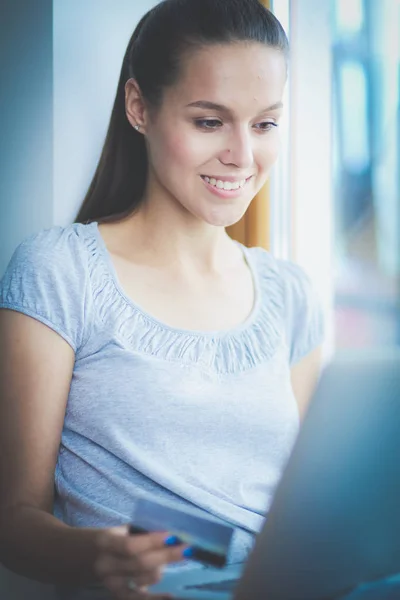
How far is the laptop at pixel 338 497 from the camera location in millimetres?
530

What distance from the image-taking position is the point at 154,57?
1.10m

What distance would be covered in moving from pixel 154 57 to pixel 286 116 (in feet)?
2.06

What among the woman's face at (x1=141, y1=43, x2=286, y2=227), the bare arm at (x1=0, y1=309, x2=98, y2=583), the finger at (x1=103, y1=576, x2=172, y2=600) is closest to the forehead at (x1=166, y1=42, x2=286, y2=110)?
the woman's face at (x1=141, y1=43, x2=286, y2=227)

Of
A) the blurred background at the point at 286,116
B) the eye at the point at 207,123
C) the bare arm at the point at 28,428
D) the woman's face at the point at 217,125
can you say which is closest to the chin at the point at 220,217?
the woman's face at the point at 217,125

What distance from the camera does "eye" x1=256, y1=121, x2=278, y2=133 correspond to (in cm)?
112

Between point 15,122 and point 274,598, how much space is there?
1.24m

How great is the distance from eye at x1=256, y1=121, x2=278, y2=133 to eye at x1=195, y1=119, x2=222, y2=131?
73mm

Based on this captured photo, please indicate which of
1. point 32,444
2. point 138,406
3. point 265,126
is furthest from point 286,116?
point 32,444

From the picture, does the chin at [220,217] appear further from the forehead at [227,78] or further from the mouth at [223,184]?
the forehead at [227,78]

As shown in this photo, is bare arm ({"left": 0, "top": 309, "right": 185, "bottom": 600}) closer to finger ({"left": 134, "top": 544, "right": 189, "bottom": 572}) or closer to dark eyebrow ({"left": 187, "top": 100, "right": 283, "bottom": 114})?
finger ({"left": 134, "top": 544, "right": 189, "bottom": 572})

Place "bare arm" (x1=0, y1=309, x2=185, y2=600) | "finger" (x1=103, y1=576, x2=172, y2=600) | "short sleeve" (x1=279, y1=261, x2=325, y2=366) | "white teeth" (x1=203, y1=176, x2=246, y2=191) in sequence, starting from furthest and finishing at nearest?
"short sleeve" (x1=279, y1=261, x2=325, y2=366) → "white teeth" (x1=203, y1=176, x2=246, y2=191) → "bare arm" (x1=0, y1=309, x2=185, y2=600) → "finger" (x1=103, y1=576, x2=172, y2=600)

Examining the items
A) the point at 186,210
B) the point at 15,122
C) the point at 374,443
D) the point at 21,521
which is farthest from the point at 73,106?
the point at 374,443

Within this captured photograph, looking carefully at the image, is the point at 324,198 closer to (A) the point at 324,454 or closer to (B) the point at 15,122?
(B) the point at 15,122

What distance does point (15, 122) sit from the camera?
62.4 inches
